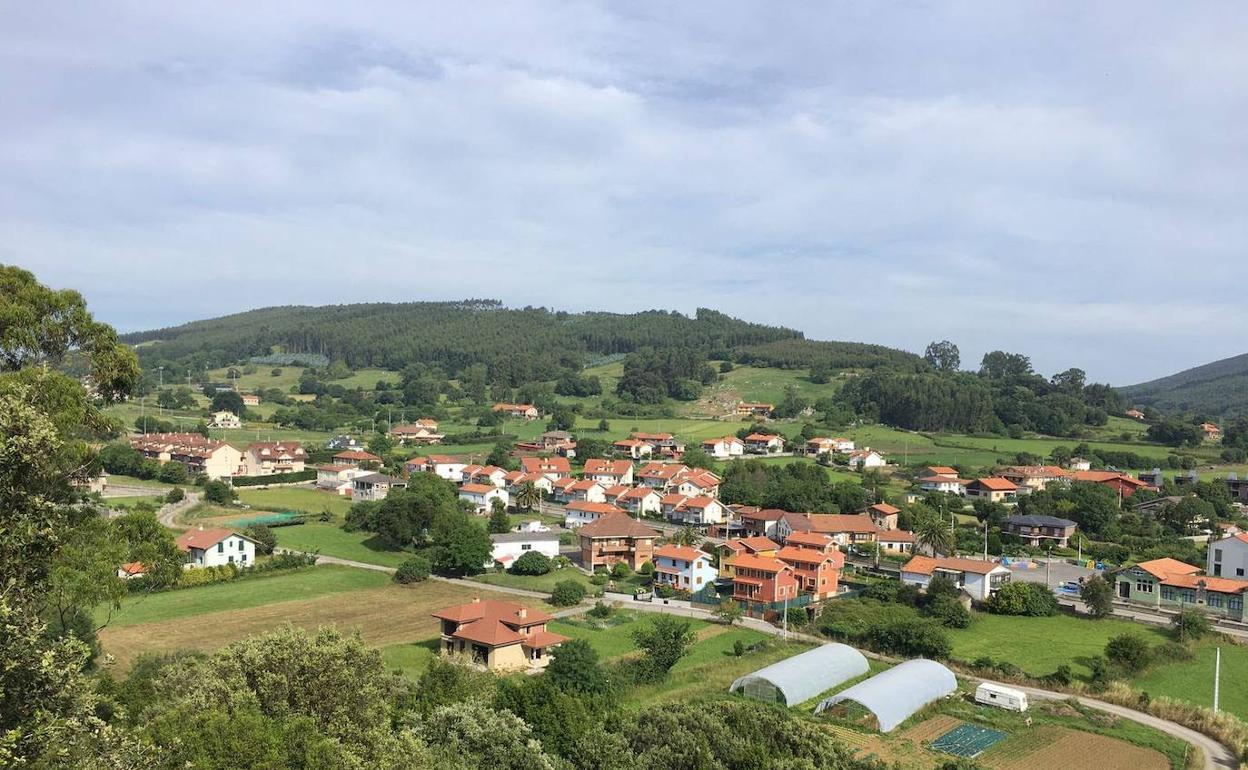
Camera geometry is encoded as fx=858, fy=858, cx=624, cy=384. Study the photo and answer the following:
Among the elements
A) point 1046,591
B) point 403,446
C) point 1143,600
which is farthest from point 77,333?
point 403,446

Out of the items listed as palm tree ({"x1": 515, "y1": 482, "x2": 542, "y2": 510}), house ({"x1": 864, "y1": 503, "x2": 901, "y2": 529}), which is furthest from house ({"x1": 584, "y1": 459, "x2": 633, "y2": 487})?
house ({"x1": 864, "y1": 503, "x2": 901, "y2": 529})

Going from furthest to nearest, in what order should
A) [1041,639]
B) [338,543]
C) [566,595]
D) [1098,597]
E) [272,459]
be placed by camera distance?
[272,459]
[338,543]
[566,595]
[1098,597]
[1041,639]

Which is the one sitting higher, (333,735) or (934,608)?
(333,735)

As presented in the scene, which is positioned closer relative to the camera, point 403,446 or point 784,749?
point 784,749

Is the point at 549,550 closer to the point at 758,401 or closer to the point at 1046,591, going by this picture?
the point at 1046,591

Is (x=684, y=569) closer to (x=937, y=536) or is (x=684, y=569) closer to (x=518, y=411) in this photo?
(x=937, y=536)

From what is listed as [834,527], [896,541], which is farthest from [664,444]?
[896,541]

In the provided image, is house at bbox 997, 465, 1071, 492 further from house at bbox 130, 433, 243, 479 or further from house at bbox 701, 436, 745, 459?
house at bbox 130, 433, 243, 479

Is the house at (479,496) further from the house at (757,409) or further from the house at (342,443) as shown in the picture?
the house at (757,409)
